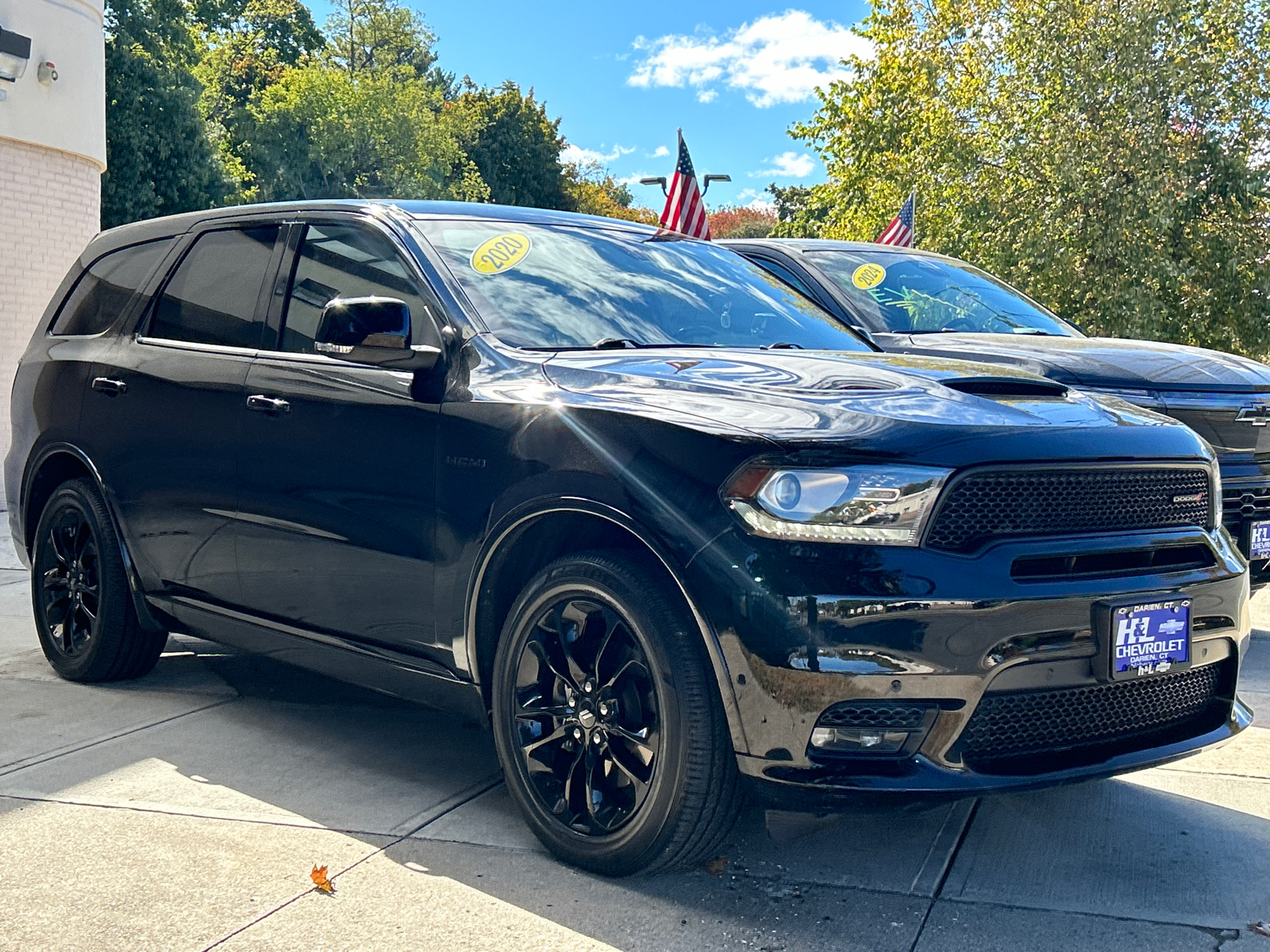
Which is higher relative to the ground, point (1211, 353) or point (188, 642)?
point (1211, 353)

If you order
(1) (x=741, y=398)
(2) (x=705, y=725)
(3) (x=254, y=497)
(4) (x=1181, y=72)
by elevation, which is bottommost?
(2) (x=705, y=725)

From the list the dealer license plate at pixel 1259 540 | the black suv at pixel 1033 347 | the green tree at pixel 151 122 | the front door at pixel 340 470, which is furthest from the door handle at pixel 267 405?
the green tree at pixel 151 122

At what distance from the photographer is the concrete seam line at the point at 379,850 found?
10.3 ft

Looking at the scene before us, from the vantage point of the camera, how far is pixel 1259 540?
233 inches

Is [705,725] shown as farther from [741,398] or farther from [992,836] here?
[992,836]

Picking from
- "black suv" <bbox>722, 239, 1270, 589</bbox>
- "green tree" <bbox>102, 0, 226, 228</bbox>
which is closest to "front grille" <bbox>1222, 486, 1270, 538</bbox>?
"black suv" <bbox>722, 239, 1270, 589</bbox>

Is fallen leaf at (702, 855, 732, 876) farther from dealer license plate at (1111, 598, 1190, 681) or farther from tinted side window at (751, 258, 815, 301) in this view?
tinted side window at (751, 258, 815, 301)

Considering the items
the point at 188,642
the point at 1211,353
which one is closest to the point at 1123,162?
the point at 1211,353

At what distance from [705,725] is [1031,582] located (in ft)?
2.60

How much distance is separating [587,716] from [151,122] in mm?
31104

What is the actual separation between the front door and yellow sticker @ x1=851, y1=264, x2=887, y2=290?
3607mm

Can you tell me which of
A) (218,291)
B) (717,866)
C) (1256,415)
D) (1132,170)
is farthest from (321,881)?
(1132,170)

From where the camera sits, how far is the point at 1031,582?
3023 millimetres

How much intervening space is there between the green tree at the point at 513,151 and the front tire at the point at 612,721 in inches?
2535
